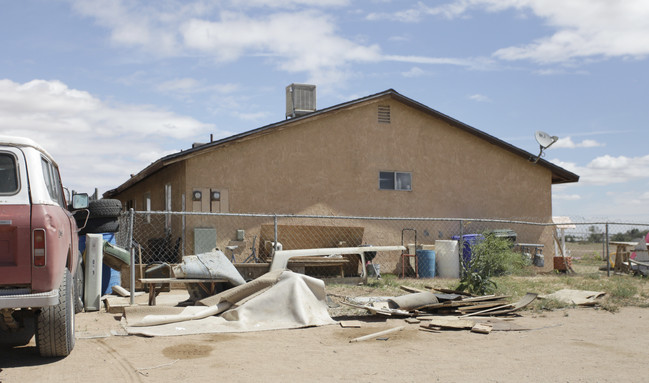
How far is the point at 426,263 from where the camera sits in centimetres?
1516

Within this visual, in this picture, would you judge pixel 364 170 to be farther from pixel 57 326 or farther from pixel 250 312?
pixel 57 326

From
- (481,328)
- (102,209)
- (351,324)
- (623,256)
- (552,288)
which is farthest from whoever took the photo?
(623,256)

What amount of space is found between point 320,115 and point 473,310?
811 centimetres

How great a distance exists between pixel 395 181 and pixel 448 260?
271 centimetres

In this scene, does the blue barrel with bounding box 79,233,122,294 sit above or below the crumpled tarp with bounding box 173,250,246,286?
below

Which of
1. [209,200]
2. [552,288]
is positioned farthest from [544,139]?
[209,200]

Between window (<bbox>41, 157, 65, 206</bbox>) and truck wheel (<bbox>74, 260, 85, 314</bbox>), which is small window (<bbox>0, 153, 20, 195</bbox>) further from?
truck wheel (<bbox>74, 260, 85, 314</bbox>)

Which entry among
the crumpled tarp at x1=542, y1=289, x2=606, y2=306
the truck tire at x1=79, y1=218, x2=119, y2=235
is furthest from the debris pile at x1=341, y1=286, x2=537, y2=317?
the truck tire at x1=79, y1=218, x2=119, y2=235

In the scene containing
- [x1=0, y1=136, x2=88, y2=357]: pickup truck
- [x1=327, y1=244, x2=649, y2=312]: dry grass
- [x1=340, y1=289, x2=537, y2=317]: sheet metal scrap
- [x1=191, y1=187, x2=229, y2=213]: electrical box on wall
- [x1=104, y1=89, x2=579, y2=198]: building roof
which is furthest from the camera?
[x1=191, y1=187, x2=229, y2=213]: electrical box on wall

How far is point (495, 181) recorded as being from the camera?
1805 cm

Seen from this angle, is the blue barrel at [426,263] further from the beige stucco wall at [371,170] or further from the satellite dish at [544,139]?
the satellite dish at [544,139]

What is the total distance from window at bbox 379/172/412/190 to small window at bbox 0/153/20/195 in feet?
38.9

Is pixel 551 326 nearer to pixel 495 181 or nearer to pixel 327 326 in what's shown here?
pixel 327 326

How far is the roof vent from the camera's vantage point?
57.3 feet
